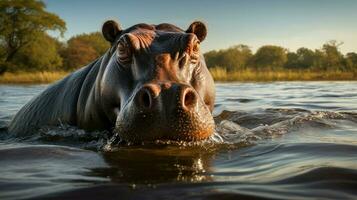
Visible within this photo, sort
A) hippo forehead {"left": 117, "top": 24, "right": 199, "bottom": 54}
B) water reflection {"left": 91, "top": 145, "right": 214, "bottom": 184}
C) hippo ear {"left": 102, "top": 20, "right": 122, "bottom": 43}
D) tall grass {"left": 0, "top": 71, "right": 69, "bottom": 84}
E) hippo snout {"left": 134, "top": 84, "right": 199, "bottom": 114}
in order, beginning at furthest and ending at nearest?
tall grass {"left": 0, "top": 71, "right": 69, "bottom": 84} → hippo ear {"left": 102, "top": 20, "right": 122, "bottom": 43} → hippo forehead {"left": 117, "top": 24, "right": 199, "bottom": 54} → hippo snout {"left": 134, "top": 84, "right": 199, "bottom": 114} → water reflection {"left": 91, "top": 145, "right": 214, "bottom": 184}

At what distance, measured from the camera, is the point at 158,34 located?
3.53m

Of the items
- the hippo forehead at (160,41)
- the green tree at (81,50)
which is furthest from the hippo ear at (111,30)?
the green tree at (81,50)

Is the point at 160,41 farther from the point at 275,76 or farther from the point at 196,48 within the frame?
the point at 275,76

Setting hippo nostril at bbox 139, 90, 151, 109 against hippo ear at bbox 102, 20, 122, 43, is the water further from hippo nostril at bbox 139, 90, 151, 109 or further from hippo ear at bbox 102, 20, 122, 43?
hippo ear at bbox 102, 20, 122, 43

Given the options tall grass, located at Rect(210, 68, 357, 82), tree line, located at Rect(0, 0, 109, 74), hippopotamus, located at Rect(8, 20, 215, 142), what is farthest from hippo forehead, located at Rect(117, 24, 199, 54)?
tree line, located at Rect(0, 0, 109, 74)

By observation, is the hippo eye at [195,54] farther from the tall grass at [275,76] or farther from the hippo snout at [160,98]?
the tall grass at [275,76]

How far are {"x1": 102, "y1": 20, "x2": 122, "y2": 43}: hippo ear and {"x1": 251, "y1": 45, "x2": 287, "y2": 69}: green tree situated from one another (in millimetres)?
51203

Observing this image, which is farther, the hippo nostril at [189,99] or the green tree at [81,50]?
the green tree at [81,50]

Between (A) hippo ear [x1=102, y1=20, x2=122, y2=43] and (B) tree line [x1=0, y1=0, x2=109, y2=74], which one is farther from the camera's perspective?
(B) tree line [x1=0, y1=0, x2=109, y2=74]

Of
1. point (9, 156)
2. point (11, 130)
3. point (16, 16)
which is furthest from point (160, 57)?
point (16, 16)

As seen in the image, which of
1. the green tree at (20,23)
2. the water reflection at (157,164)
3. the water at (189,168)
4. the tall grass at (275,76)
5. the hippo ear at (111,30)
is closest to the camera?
the water at (189,168)

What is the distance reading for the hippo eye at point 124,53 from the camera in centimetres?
332

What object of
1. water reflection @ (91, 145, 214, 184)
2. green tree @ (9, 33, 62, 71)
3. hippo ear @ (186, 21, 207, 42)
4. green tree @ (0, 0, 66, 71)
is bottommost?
water reflection @ (91, 145, 214, 184)

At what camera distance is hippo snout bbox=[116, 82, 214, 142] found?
2568mm
